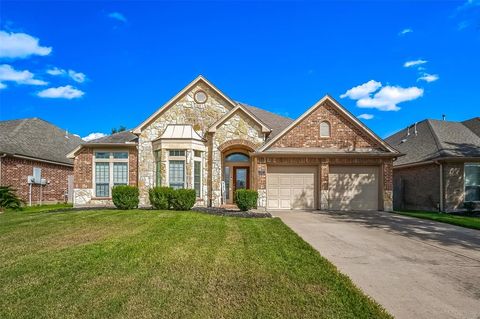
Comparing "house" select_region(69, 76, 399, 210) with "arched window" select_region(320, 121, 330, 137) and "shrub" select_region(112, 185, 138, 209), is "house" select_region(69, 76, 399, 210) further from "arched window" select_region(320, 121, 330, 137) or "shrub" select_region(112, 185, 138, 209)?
"shrub" select_region(112, 185, 138, 209)

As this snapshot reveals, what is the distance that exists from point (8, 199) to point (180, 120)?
10.2 metres

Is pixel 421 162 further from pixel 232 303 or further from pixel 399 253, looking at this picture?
pixel 232 303

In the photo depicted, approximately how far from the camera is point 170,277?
17.2ft

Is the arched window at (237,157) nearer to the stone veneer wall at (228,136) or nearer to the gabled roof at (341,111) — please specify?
the stone veneer wall at (228,136)

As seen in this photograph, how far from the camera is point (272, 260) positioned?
6297 mm

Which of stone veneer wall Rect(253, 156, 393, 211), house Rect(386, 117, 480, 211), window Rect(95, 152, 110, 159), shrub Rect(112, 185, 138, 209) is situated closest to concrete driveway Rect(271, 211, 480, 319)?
stone veneer wall Rect(253, 156, 393, 211)

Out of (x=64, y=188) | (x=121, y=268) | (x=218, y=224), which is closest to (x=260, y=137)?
(x=218, y=224)

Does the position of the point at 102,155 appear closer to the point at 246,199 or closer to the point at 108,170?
the point at 108,170

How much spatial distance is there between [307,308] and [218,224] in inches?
270

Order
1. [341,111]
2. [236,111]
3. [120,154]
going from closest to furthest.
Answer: [341,111] < [236,111] < [120,154]

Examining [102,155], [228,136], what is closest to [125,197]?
[102,155]

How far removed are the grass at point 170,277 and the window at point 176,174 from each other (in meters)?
7.87

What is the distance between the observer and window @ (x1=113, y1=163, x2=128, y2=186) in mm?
18422

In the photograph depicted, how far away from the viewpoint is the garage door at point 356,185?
1675 centimetres
